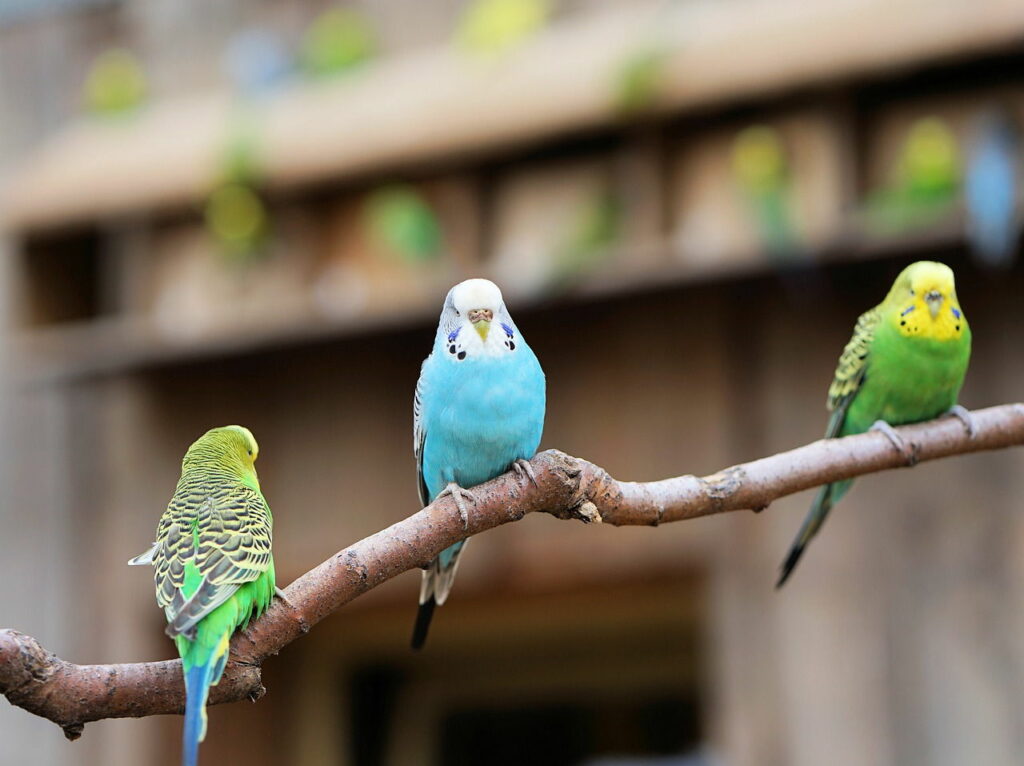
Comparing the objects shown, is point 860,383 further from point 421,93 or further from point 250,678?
point 421,93

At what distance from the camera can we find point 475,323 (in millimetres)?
2146

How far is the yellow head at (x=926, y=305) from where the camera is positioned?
2658 millimetres

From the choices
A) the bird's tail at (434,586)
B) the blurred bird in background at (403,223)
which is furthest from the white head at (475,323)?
the blurred bird in background at (403,223)

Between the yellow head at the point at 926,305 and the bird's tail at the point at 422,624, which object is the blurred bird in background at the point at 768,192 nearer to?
the yellow head at the point at 926,305

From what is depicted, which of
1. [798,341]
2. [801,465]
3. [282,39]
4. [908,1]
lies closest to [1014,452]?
[798,341]

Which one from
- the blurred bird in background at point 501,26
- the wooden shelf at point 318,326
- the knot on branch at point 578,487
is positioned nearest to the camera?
the knot on branch at point 578,487

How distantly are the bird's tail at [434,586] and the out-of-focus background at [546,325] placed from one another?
3.08m

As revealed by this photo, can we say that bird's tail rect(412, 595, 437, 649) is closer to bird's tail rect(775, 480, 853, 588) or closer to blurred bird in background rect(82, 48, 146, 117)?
bird's tail rect(775, 480, 853, 588)

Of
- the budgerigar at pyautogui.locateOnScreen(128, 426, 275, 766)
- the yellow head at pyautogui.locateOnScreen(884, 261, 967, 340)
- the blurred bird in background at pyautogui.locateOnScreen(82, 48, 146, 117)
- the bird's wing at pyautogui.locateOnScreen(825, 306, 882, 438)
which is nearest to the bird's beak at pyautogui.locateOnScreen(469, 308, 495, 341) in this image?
the budgerigar at pyautogui.locateOnScreen(128, 426, 275, 766)

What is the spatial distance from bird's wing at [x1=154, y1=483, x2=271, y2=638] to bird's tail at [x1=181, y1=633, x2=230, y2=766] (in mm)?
83

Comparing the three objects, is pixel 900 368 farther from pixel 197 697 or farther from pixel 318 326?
pixel 318 326

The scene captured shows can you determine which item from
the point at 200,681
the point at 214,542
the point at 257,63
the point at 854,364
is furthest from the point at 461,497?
the point at 257,63

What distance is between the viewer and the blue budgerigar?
5113mm

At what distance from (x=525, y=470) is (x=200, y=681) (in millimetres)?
745
